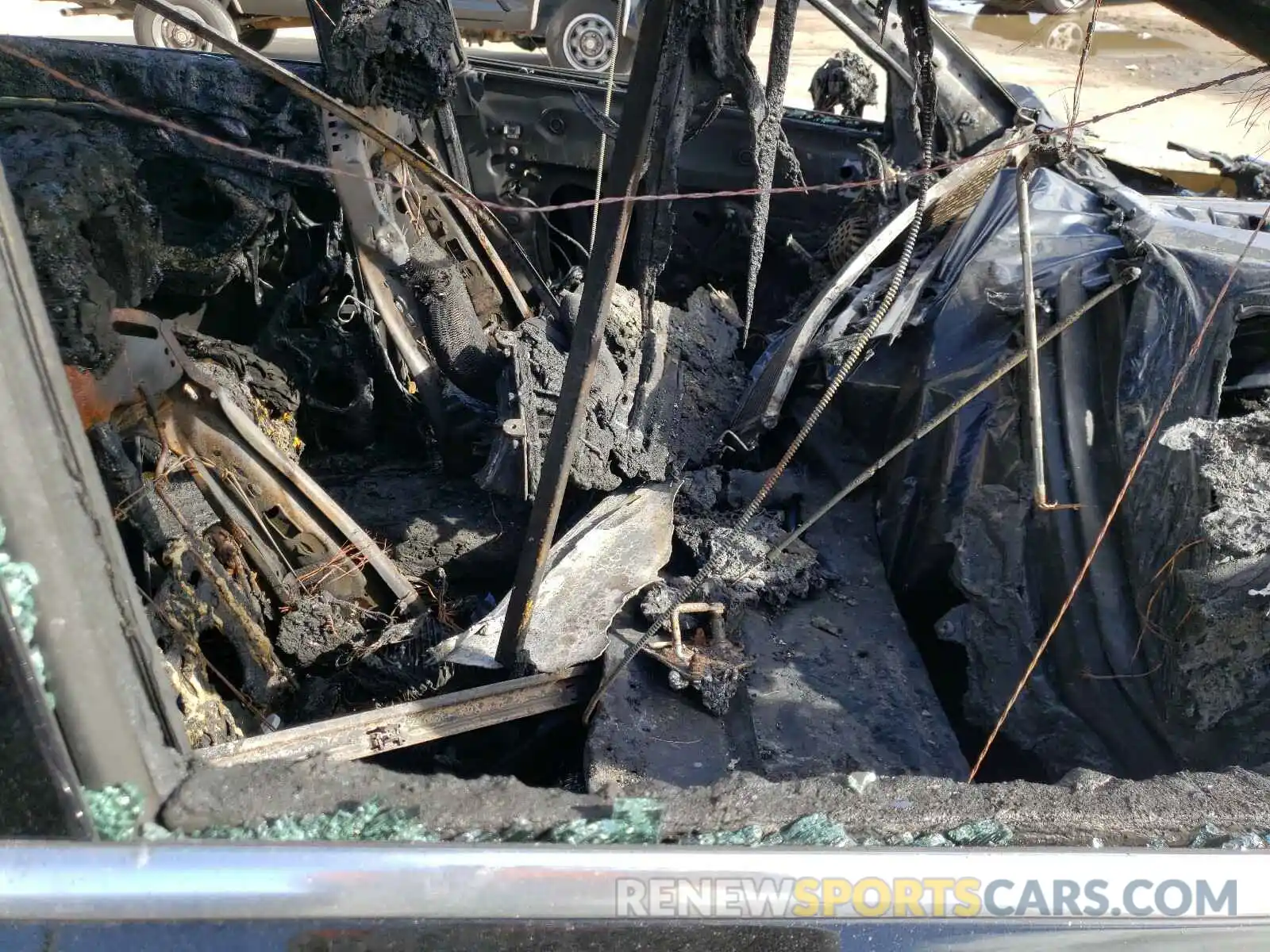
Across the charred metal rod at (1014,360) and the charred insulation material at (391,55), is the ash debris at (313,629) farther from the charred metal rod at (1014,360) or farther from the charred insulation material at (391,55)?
the charred insulation material at (391,55)

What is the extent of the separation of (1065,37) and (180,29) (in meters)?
10.2

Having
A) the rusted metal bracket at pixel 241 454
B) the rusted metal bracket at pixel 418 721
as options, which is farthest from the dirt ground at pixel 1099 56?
the rusted metal bracket at pixel 418 721

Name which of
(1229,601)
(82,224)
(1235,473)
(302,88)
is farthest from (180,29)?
(1229,601)

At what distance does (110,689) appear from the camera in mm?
1056

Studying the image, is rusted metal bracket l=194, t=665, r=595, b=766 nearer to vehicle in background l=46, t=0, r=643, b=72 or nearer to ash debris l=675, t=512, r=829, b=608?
ash debris l=675, t=512, r=829, b=608

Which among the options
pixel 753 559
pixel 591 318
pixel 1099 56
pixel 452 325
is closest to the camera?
pixel 591 318

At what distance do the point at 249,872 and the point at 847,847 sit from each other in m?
0.66

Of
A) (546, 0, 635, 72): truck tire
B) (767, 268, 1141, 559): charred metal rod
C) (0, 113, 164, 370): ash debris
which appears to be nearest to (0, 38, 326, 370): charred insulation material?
(0, 113, 164, 370): ash debris

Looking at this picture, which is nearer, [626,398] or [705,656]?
[705,656]

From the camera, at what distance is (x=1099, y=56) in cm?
1284

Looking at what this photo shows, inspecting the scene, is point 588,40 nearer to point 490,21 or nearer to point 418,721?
point 490,21

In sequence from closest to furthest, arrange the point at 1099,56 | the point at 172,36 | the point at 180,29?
1. the point at 180,29
2. the point at 172,36
3. the point at 1099,56

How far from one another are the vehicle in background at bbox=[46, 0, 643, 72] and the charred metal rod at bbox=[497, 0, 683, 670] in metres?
7.35

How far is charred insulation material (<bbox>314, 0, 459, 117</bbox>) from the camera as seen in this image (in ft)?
10.4
